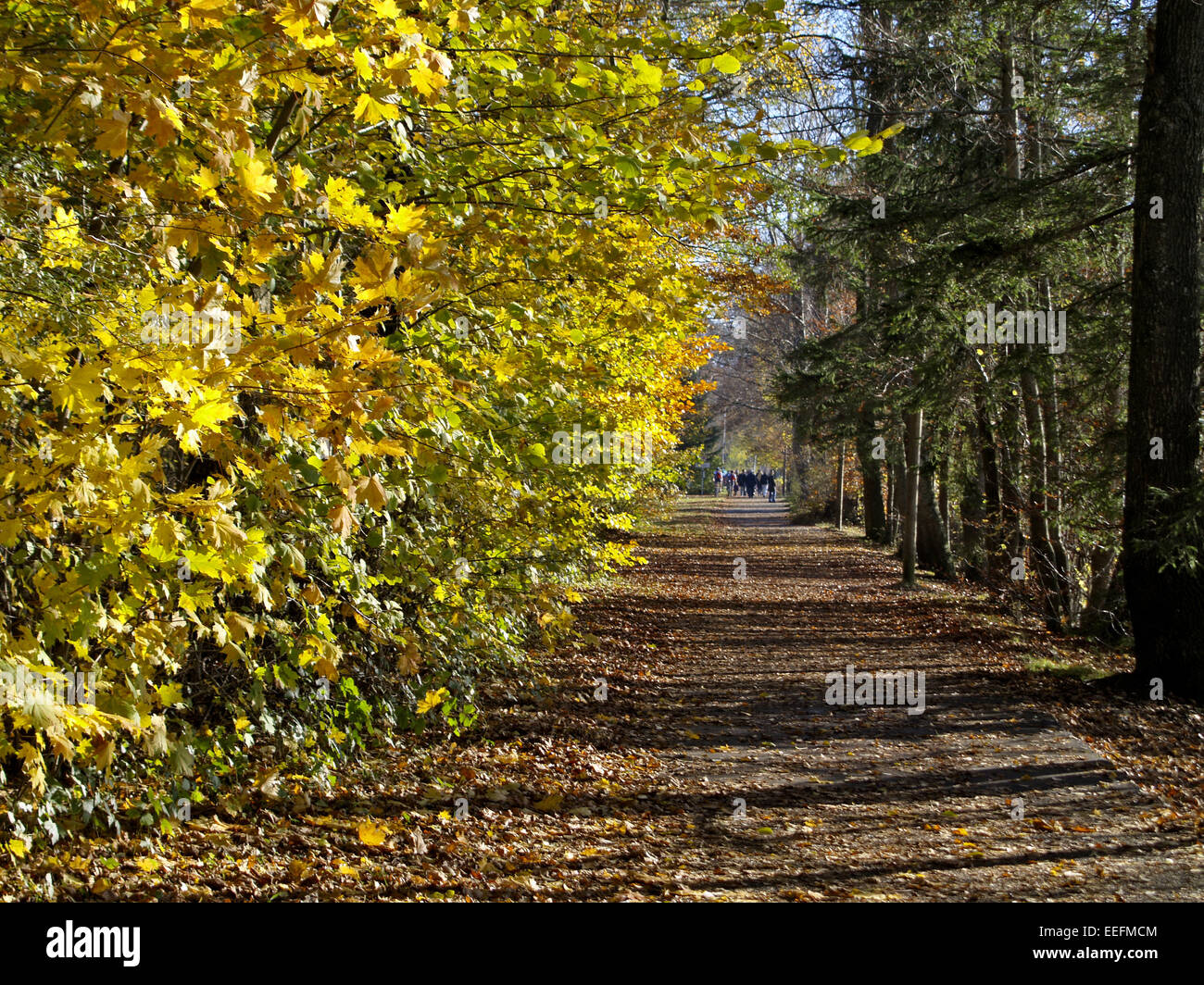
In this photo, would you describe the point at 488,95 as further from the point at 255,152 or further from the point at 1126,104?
the point at 1126,104

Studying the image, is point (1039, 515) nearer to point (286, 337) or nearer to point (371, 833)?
point (371, 833)

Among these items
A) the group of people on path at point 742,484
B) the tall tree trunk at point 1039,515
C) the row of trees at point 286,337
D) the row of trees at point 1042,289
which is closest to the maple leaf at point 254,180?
the row of trees at point 286,337

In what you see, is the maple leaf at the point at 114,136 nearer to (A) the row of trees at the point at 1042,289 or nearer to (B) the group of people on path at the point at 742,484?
(A) the row of trees at the point at 1042,289

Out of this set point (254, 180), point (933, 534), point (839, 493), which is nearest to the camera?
point (254, 180)

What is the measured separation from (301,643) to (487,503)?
138cm

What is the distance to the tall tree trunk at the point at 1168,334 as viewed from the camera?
8.61 meters

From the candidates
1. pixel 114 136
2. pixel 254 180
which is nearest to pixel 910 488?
pixel 254 180

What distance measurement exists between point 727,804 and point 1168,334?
6.09m

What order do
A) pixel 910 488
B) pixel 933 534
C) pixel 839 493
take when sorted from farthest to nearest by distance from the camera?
pixel 839 493 < pixel 933 534 < pixel 910 488

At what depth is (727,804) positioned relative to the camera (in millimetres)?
6430

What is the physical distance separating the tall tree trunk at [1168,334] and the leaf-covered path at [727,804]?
2.75 feet

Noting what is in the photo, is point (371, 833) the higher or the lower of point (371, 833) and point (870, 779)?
the higher

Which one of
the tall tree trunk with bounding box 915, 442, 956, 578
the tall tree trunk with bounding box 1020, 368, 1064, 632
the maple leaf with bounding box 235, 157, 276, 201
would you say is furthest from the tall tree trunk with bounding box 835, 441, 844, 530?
the maple leaf with bounding box 235, 157, 276, 201

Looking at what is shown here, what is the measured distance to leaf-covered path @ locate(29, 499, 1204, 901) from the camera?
15.8 feet
